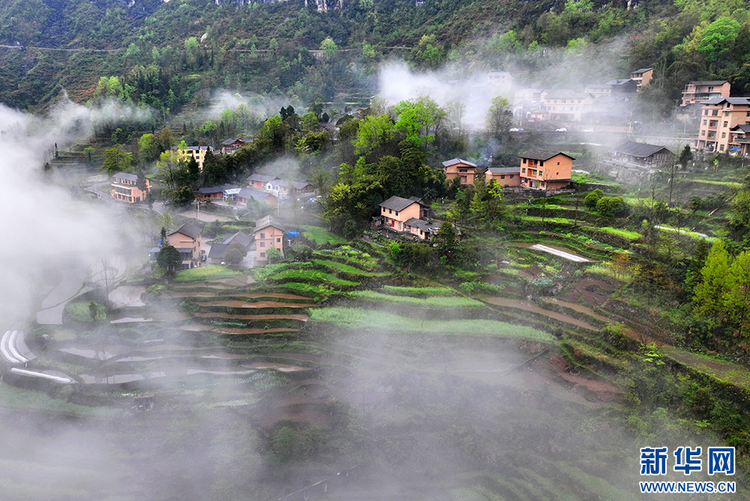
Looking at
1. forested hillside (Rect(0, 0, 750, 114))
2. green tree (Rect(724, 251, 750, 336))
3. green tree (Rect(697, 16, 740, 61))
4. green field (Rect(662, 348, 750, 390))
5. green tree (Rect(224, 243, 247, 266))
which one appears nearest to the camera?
green field (Rect(662, 348, 750, 390))

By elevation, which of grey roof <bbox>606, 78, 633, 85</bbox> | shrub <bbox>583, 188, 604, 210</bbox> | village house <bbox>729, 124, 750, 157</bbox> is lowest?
shrub <bbox>583, 188, 604, 210</bbox>

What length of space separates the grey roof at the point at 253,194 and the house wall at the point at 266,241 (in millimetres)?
6616

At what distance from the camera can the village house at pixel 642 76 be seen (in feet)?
105

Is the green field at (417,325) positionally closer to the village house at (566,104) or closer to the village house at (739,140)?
the village house at (739,140)

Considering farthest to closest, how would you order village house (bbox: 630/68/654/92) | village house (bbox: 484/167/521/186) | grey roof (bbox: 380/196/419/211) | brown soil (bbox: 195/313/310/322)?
village house (bbox: 630/68/654/92), village house (bbox: 484/167/521/186), grey roof (bbox: 380/196/419/211), brown soil (bbox: 195/313/310/322)

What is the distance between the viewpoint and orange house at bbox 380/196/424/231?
22797mm

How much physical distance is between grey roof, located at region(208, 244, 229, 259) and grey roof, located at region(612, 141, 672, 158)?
60.9 feet

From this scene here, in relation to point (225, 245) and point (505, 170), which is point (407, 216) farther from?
point (225, 245)

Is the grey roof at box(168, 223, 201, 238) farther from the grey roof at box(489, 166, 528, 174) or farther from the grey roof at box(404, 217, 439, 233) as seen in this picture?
the grey roof at box(489, 166, 528, 174)

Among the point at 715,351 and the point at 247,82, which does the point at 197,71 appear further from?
the point at 715,351

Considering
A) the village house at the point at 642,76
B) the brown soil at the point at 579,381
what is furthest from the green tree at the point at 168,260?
the village house at the point at 642,76

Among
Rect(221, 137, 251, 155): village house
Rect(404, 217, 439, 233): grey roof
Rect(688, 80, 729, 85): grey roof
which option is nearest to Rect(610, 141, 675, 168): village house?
Rect(688, 80, 729, 85): grey roof

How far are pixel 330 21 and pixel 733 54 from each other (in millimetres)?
43475

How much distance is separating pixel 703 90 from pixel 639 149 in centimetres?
707
